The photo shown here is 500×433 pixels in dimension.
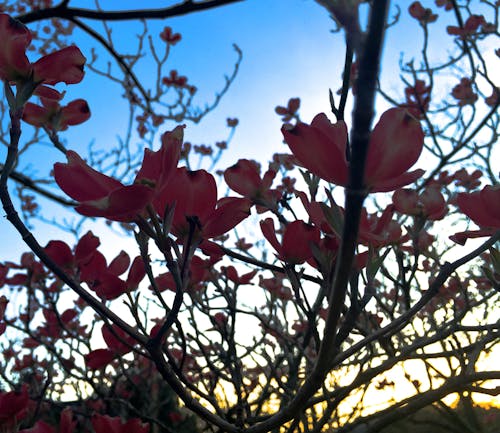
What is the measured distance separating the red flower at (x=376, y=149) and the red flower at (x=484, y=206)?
18cm

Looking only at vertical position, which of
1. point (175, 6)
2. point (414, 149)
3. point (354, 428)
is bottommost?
point (354, 428)

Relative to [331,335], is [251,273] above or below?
above

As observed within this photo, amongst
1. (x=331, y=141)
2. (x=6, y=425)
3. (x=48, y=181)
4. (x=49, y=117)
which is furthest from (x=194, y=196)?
(x=48, y=181)

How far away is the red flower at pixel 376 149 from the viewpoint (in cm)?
40

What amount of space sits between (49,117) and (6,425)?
460mm

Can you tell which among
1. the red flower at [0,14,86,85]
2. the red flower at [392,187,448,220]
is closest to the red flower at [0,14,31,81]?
the red flower at [0,14,86,85]

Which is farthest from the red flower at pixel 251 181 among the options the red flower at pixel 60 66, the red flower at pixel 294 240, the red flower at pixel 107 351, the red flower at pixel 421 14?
the red flower at pixel 421 14

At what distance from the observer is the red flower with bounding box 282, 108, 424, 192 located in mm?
400

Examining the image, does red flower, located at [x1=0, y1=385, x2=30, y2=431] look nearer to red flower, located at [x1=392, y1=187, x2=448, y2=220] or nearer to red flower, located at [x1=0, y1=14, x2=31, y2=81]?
red flower, located at [x1=0, y1=14, x2=31, y2=81]

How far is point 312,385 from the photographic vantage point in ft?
1.46

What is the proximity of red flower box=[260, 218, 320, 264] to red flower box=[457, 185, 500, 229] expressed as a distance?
0.16 meters

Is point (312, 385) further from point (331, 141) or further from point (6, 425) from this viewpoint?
point (6, 425)

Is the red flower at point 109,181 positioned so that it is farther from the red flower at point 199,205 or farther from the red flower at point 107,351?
the red flower at point 107,351

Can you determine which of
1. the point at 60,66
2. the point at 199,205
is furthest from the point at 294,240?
the point at 60,66
